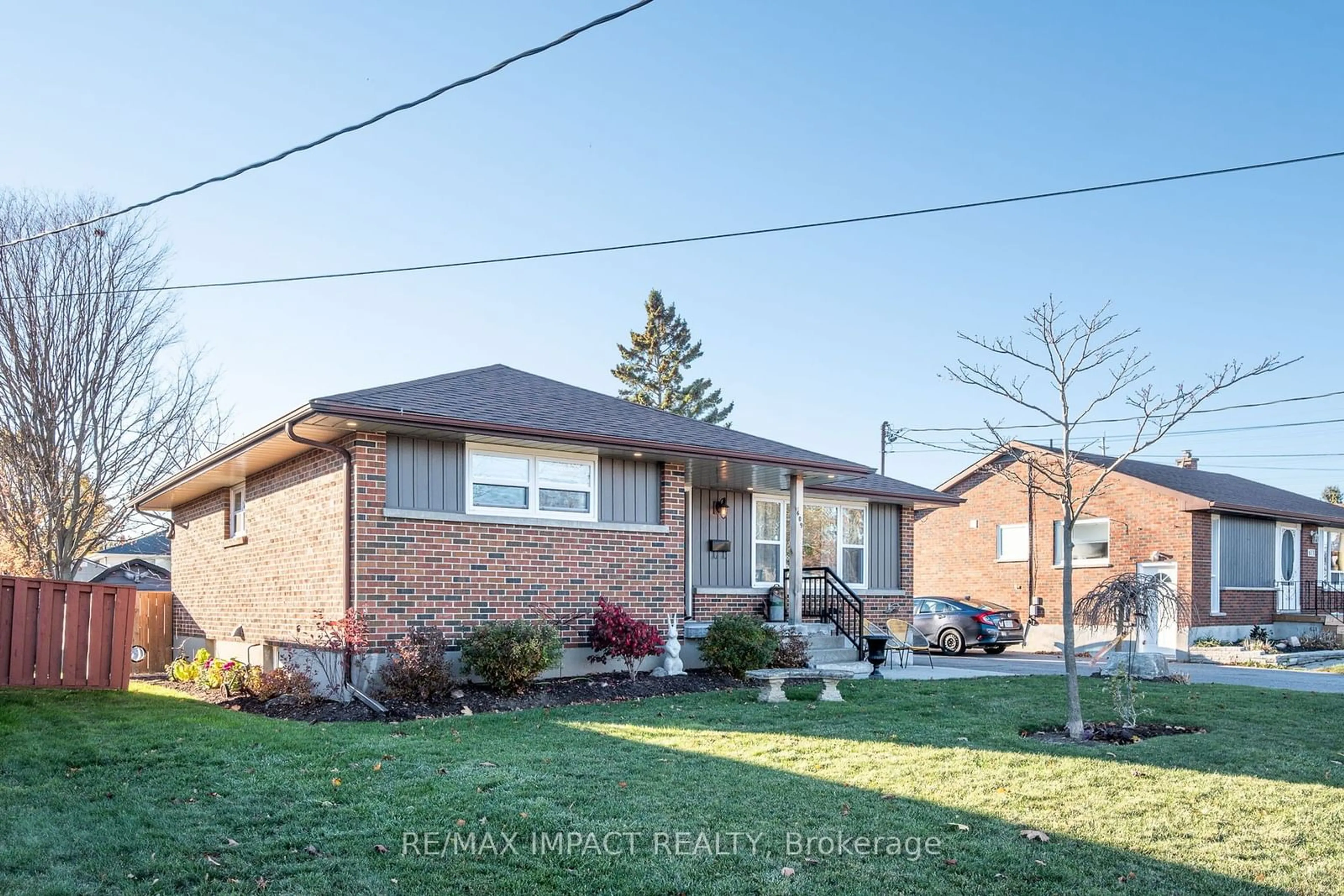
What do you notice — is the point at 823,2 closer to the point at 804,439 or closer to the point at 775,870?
the point at 775,870

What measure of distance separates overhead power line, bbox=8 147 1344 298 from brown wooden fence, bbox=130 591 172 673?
758cm

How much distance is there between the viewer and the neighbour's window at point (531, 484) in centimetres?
1217

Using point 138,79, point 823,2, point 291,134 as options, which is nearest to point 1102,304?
point 823,2

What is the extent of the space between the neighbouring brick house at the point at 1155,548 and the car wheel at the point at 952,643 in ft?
9.25

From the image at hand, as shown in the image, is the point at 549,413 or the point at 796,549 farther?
the point at 796,549

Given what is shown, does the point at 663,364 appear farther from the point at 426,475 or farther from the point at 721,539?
the point at 426,475

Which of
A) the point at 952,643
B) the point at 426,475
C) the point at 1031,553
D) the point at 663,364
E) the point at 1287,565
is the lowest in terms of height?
the point at 952,643

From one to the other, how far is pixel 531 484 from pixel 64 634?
5.73m

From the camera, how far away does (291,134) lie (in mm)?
8938

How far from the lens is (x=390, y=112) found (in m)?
8.10

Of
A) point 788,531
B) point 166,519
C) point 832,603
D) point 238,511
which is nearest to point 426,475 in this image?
point 238,511

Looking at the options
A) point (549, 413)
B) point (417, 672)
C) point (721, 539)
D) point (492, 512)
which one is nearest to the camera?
point (417, 672)

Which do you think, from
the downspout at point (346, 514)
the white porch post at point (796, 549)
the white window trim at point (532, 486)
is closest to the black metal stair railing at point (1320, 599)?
the white porch post at point (796, 549)

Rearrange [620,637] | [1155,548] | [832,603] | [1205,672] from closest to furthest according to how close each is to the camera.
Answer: [620,637] < [832,603] < [1205,672] < [1155,548]
